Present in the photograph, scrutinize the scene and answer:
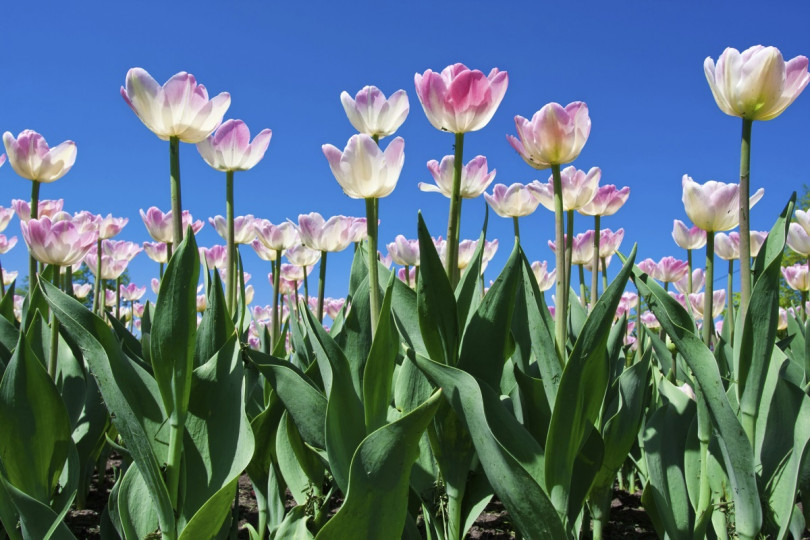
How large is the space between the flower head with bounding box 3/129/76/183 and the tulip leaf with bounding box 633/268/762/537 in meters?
1.95

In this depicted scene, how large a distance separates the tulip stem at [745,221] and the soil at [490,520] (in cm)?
104

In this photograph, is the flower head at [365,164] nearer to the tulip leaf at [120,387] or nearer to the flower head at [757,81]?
the tulip leaf at [120,387]

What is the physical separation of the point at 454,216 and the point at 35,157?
4.93 feet

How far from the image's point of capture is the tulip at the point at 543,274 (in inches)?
150

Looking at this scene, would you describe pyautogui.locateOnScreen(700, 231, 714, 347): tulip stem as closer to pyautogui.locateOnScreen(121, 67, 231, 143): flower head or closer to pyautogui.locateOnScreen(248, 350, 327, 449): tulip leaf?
pyautogui.locateOnScreen(248, 350, 327, 449): tulip leaf

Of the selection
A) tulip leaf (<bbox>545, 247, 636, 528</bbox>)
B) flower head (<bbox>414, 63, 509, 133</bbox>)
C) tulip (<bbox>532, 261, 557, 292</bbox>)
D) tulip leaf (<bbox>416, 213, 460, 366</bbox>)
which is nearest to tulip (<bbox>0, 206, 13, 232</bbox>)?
flower head (<bbox>414, 63, 509, 133</bbox>)

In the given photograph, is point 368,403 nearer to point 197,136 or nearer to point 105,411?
point 197,136

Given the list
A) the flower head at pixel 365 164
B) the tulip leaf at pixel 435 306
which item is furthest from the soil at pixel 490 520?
the flower head at pixel 365 164

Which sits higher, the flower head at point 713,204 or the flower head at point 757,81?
the flower head at point 757,81

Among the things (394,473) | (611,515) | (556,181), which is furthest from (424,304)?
(611,515)

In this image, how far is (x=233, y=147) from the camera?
71.6 inches

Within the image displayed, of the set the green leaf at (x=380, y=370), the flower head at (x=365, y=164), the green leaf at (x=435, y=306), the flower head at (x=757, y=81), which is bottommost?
the green leaf at (x=380, y=370)

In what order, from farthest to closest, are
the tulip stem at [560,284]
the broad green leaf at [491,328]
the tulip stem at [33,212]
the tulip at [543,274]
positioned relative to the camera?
the tulip at [543,274] → the tulip stem at [33,212] → the tulip stem at [560,284] → the broad green leaf at [491,328]

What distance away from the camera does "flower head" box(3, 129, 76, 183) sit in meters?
2.07
